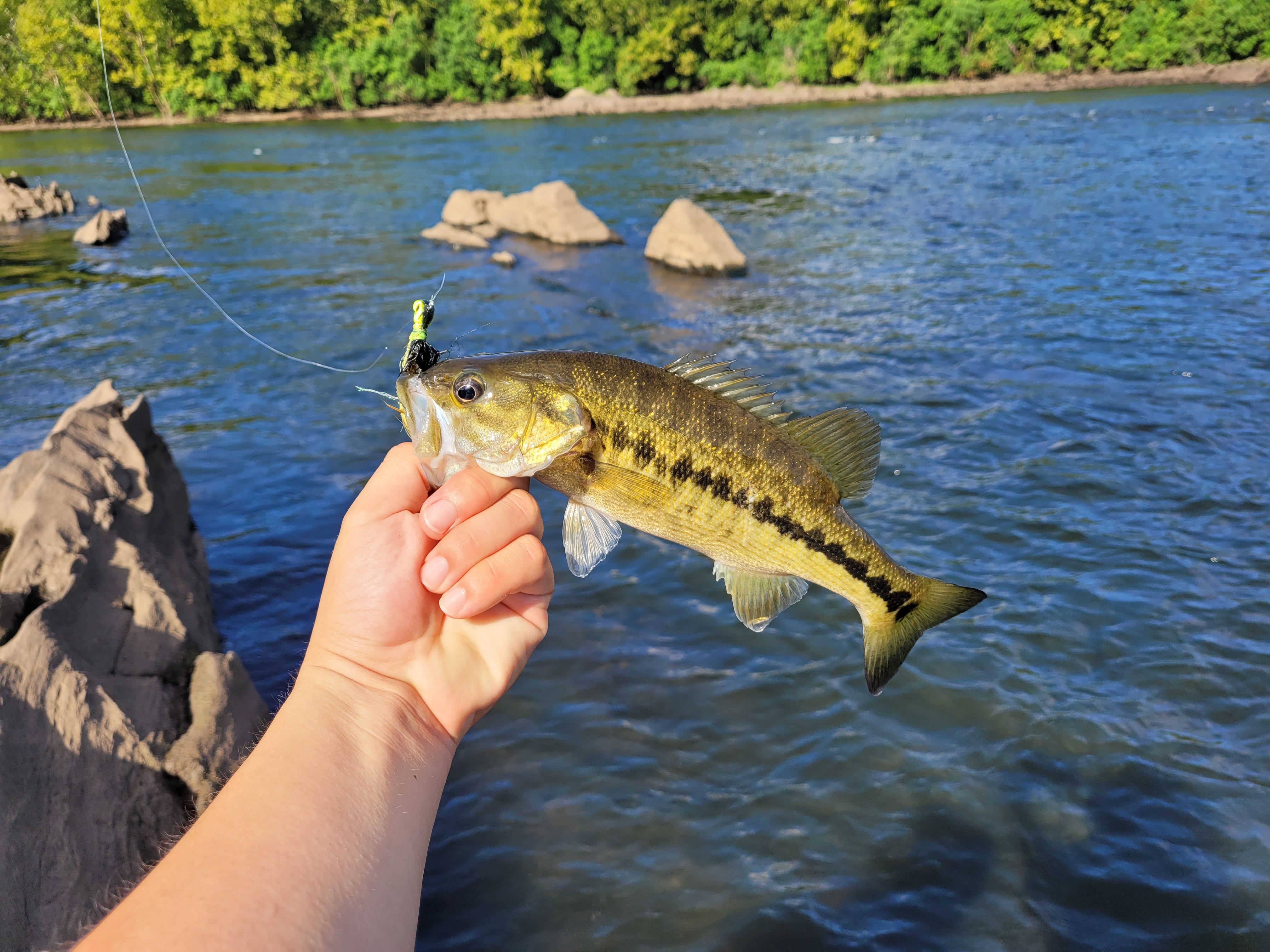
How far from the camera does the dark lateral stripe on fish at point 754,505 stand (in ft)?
9.35

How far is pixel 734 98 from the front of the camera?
223 ft

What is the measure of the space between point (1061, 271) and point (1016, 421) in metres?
8.14

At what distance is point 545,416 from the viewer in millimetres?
2734

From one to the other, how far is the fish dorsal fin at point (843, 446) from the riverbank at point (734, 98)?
66246mm

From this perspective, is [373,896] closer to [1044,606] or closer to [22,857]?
[22,857]

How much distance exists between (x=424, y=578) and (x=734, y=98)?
73251mm

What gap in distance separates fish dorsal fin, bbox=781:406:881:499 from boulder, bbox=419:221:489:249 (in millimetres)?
21147

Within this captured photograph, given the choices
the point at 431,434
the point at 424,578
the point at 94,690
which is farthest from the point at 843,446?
the point at 94,690

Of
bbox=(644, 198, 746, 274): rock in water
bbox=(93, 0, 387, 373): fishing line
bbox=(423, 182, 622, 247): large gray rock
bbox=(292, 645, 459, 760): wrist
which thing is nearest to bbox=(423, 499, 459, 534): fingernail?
bbox=(292, 645, 459, 760): wrist

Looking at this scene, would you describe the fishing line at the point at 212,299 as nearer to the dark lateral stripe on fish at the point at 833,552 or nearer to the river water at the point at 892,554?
the river water at the point at 892,554

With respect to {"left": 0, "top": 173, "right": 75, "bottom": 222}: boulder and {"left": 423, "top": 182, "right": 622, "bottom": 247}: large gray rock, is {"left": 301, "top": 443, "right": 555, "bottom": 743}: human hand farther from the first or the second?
{"left": 0, "top": 173, "right": 75, "bottom": 222}: boulder

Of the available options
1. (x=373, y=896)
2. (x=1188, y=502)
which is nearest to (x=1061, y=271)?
(x=1188, y=502)

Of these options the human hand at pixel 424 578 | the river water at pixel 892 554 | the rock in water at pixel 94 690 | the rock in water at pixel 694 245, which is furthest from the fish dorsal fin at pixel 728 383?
the rock in water at pixel 694 245

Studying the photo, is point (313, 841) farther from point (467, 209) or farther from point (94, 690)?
point (467, 209)
